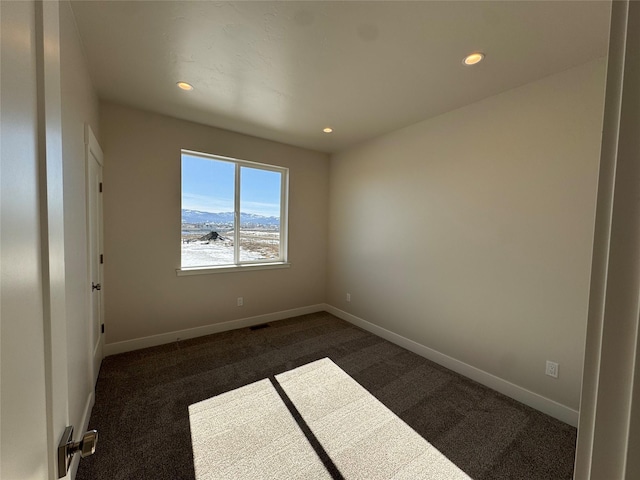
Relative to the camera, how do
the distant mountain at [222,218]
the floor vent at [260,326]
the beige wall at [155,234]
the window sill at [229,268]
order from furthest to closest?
1. the floor vent at [260,326]
2. the distant mountain at [222,218]
3. the window sill at [229,268]
4. the beige wall at [155,234]

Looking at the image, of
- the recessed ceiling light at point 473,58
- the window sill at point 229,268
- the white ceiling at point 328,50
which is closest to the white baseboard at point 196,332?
the window sill at point 229,268

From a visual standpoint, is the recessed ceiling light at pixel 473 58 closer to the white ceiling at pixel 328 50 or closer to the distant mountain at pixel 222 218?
the white ceiling at pixel 328 50

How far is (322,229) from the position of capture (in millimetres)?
4480

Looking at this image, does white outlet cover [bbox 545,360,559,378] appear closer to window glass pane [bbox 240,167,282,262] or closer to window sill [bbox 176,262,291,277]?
window sill [bbox 176,262,291,277]

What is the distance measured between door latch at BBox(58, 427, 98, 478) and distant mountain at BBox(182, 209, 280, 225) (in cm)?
305

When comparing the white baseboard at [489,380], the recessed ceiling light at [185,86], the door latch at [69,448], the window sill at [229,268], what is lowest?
the white baseboard at [489,380]

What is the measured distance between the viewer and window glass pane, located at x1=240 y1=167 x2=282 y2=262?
3867 mm

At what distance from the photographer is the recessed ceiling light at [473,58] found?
1.90 m

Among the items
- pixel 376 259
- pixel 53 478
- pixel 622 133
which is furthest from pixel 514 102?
pixel 53 478

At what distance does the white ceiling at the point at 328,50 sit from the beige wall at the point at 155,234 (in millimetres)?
384

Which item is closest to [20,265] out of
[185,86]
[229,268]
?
[185,86]

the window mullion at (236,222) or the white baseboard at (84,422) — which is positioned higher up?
the window mullion at (236,222)

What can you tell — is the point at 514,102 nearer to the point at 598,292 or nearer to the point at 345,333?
the point at 598,292

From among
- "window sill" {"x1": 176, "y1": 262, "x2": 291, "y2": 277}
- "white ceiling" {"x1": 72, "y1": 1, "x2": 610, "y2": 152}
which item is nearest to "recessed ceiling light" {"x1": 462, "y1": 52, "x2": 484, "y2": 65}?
→ "white ceiling" {"x1": 72, "y1": 1, "x2": 610, "y2": 152}
